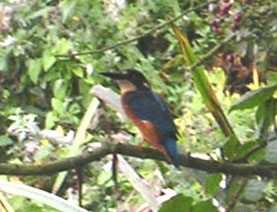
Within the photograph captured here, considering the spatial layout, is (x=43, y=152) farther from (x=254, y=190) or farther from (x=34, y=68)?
(x=254, y=190)

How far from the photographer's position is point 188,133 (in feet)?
9.17

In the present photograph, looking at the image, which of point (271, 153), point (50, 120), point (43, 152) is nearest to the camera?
point (271, 153)

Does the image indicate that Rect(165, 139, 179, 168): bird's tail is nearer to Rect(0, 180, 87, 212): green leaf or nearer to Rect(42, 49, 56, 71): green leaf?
Rect(0, 180, 87, 212): green leaf

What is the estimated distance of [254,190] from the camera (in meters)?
1.43

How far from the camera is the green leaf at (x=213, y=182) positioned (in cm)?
142

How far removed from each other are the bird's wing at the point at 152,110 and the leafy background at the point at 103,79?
403mm

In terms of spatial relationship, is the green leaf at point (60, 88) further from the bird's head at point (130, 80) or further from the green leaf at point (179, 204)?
the green leaf at point (179, 204)

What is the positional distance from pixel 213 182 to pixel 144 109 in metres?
0.54

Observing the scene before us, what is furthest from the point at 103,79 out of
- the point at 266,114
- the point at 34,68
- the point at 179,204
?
the point at 179,204

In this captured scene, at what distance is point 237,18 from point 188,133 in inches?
23.7

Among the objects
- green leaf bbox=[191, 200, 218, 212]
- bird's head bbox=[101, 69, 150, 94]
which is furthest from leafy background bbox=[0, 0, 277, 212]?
green leaf bbox=[191, 200, 218, 212]

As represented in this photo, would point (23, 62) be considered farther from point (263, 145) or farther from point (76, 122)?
point (263, 145)

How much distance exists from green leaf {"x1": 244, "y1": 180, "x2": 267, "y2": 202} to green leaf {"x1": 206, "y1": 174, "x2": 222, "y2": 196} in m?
0.05

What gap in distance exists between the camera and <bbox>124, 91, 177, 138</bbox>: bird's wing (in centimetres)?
190
